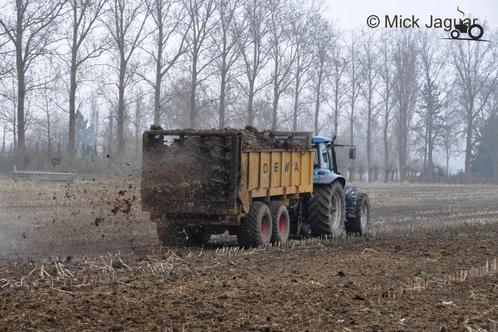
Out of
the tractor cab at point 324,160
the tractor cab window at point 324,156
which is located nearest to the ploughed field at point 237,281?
the tractor cab at point 324,160

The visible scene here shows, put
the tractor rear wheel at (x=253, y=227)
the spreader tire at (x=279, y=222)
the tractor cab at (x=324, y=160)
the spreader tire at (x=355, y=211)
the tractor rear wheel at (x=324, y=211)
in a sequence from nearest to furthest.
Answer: the tractor rear wheel at (x=253, y=227)
the spreader tire at (x=279, y=222)
the tractor rear wheel at (x=324, y=211)
the tractor cab at (x=324, y=160)
the spreader tire at (x=355, y=211)

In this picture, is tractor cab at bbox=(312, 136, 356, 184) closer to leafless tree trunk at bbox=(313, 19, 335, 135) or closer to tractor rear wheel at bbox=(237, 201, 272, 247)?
tractor rear wheel at bbox=(237, 201, 272, 247)

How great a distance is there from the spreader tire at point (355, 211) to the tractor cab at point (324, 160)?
0.88 metres

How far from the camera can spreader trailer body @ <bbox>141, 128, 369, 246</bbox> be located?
14.0m

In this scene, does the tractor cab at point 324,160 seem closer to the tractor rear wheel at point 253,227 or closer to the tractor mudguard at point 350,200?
the tractor mudguard at point 350,200

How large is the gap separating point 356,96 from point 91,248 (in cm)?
4758

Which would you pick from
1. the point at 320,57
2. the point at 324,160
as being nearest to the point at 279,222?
the point at 324,160

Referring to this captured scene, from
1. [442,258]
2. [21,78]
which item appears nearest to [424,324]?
[442,258]

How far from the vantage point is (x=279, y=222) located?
15.7 m

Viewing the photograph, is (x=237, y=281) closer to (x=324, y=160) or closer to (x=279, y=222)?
(x=279, y=222)

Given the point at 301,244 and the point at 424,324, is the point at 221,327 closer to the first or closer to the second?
the point at 424,324

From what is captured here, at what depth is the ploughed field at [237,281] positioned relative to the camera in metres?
7.83

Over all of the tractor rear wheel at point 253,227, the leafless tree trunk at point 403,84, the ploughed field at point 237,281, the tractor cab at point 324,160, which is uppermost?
the leafless tree trunk at point 403,84

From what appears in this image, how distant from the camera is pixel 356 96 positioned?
59844 mm
